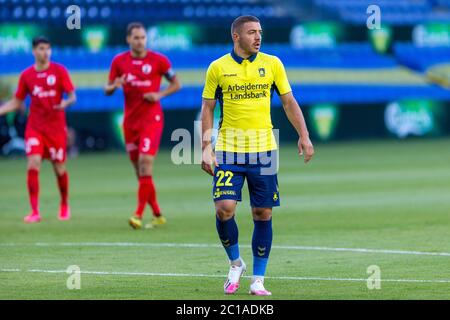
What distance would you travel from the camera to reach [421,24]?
41.0 metres

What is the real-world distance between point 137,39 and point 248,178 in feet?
20.1

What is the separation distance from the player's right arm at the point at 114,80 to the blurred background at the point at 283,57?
702 inches

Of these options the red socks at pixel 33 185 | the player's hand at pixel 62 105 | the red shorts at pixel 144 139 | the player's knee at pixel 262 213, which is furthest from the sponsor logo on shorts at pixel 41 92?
the player's knee at pixel 262 213

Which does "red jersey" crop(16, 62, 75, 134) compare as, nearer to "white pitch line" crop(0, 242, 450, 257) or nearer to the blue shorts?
"white pitch line" crop(0, 242, 450, 257)

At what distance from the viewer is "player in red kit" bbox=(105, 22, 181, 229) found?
1553 cm

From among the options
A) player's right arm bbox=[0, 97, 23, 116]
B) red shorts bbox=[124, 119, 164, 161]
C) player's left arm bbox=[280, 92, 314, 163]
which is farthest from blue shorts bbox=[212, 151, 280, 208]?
player's right arm bbox=[0, 97, 23, 116]

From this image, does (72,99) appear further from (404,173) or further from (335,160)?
(335,160)

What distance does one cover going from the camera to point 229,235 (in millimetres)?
9938

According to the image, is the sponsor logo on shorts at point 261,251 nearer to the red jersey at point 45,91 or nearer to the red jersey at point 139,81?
the red jersey at point 139,81

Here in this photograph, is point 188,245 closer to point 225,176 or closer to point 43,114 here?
point 225,176

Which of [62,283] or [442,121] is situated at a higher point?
[62,283]

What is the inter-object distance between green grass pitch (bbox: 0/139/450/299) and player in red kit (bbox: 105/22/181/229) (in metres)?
0.82
